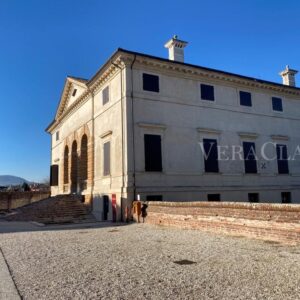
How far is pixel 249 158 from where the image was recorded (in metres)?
25.0

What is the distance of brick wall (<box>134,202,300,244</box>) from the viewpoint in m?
9.98

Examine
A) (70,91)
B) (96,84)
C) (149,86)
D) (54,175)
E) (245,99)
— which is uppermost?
(70,91)

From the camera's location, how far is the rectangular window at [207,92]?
931 inches

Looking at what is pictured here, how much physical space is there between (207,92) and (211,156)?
457 centimetres

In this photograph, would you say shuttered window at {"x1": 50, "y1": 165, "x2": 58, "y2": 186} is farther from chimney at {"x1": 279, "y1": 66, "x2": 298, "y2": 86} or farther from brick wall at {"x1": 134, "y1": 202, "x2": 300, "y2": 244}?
chimney at {"x1": 279, "y1": 66, "x2": 298, "y2": 86}

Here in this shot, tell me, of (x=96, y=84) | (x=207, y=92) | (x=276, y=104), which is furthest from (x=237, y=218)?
(x=276, y=104)

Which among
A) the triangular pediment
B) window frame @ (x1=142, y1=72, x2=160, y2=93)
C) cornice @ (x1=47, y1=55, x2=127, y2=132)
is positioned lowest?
window frame @ (x1=142, y1=72, x2=160, y2=93)

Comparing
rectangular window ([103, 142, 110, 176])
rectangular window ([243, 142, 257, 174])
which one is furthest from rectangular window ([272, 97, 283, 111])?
rectangular window ([103, 142, 110, 176])

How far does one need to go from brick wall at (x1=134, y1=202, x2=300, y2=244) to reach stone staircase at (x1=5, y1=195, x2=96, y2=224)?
312 inches

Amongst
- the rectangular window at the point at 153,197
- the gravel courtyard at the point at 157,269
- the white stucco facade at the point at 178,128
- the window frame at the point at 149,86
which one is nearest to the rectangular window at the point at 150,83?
the window frame at the point at 149,86

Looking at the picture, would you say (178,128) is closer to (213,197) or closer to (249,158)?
(213,197)

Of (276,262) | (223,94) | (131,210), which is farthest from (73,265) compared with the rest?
(223,94)

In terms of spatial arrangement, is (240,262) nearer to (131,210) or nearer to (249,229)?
(249,229)

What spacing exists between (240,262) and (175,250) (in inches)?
90.0
